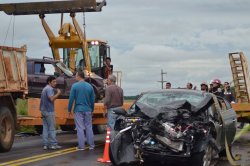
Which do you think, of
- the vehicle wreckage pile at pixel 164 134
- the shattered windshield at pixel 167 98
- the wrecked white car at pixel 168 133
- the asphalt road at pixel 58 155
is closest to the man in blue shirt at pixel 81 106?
the asphalt road at pixel 58 155

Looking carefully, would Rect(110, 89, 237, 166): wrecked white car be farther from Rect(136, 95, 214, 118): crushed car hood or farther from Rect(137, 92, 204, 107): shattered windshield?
Rect(137, 92, 204, 107): shattered windshield

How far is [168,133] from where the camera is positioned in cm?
946

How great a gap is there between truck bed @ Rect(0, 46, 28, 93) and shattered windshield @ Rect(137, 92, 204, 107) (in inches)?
136

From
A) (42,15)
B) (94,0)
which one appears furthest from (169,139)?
(42,15)

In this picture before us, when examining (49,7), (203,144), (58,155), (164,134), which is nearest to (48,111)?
(58,155)

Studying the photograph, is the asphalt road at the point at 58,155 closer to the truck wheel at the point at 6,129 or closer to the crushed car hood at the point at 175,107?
the truck wheel at the point at 6,129

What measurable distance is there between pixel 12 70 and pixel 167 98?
4.25 m

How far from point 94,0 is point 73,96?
6.65 m

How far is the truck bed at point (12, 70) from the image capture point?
1282cm

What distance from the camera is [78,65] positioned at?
21.8 metres

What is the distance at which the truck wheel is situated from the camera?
12927 millimetres

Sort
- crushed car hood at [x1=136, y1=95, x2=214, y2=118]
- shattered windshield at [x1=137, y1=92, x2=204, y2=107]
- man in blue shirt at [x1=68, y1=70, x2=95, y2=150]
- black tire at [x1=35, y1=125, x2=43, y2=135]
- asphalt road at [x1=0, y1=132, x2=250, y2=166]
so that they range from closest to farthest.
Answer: crushed car hood at [x1=136, y1=95, x2=214, y2=118]
asphalt road at [x1=0, y1=132, x2=250, y2=166]
shattered windshield at [x1=137, y1=92, x2=204, y2=107]
man in blue shirt at [x1=68, y1=70, x2=95, y2=150]
black tire at [x1=35, y1=125, x2=43, y2=135]

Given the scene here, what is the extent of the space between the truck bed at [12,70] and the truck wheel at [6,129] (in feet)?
1.84

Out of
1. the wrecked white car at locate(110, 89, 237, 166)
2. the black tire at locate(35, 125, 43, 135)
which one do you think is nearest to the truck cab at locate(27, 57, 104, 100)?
the black tire at locate(35, 125, 43, 135)
